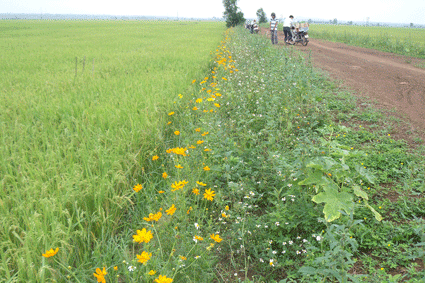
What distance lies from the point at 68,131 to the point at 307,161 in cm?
246

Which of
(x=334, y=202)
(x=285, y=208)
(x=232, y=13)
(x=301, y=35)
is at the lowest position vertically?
(x=285, y=208)

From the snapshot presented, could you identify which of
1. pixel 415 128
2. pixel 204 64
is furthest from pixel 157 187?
pixel 204 64

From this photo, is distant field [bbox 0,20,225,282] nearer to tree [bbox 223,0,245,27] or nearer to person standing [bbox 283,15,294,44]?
person standing [bbox 283,15,294,44]

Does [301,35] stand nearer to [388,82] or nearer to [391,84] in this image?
[388,82]

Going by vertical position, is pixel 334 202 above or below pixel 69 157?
below

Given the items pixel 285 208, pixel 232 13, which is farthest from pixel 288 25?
pixel 232 13

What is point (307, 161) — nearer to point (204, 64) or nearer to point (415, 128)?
point (415, 128)

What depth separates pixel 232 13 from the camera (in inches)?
1437

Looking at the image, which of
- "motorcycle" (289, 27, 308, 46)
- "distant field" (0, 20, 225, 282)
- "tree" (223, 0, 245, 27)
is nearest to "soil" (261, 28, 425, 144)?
"distant field" (0, 20, 225, 282)

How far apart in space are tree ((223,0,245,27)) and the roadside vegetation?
120 feet

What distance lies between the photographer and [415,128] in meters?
3.91

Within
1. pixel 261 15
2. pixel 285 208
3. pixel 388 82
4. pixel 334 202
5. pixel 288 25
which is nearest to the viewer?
pixel 334 202

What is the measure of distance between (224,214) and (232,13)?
38.8 meters

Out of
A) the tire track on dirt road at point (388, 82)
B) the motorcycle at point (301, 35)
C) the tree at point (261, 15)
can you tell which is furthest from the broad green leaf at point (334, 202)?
the tree at point (261, 15)
